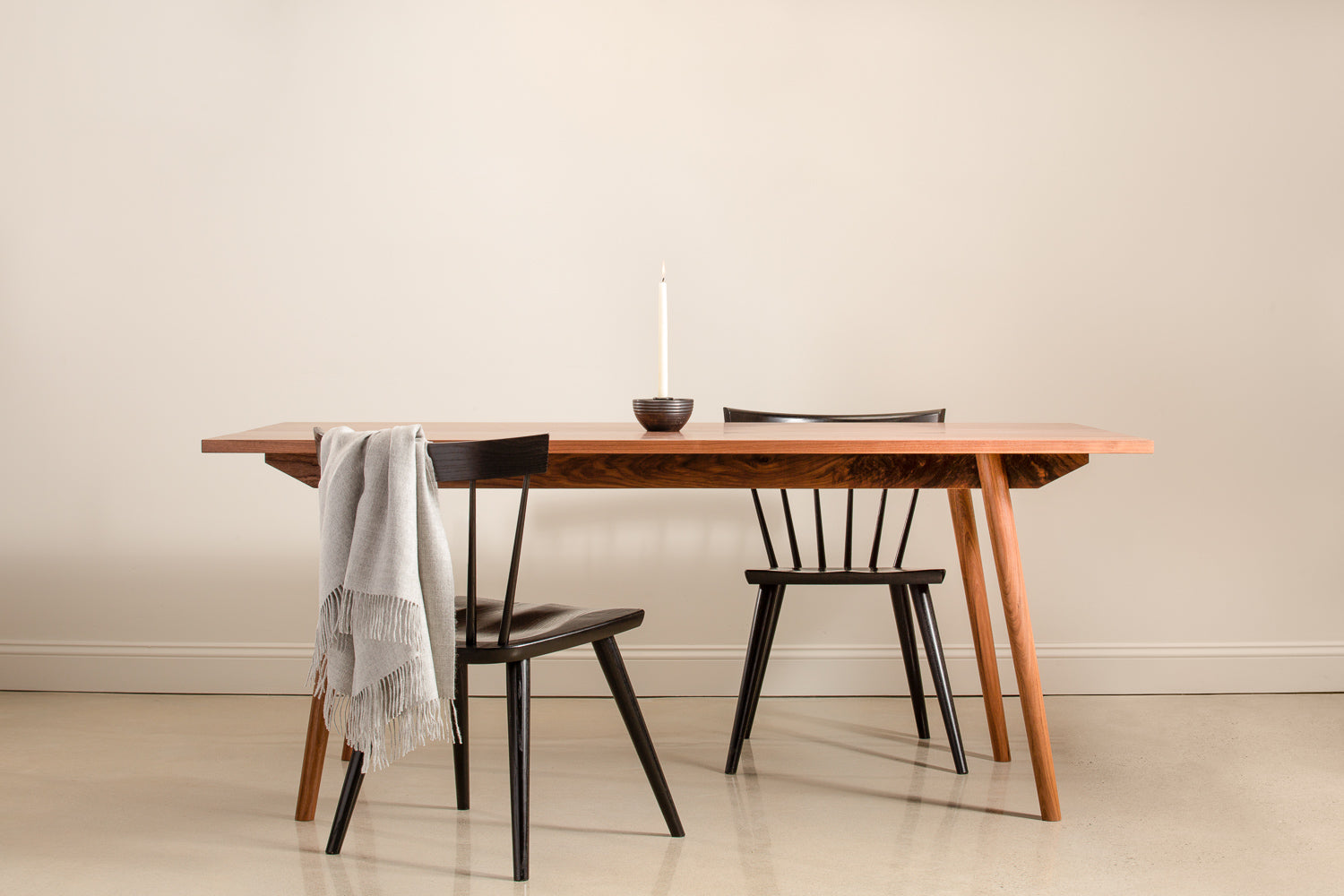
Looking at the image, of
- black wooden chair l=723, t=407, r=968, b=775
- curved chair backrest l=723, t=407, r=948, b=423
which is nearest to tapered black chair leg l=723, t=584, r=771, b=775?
black wooden chair l=723, t=407, r=968, b=775

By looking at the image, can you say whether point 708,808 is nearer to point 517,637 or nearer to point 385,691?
point 517,637

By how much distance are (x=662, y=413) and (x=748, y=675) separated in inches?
24.3

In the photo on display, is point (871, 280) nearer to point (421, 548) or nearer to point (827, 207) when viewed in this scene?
point (827, 207)

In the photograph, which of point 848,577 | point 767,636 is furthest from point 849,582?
point 767,636

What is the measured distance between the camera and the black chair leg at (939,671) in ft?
6.56

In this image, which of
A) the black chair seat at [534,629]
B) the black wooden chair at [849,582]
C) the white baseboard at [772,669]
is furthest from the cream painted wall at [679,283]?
the black chair seat at [534,629]

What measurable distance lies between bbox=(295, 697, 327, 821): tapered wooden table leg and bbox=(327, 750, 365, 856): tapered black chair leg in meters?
0.13

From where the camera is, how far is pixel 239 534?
8.87 feet

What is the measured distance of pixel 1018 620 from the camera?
1.77m

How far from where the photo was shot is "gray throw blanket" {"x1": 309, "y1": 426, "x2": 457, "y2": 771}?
1.46 m

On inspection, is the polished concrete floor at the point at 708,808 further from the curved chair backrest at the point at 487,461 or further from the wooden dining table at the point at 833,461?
the curved chair backrest at the point at 487,461

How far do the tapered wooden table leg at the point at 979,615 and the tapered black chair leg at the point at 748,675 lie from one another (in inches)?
16.3

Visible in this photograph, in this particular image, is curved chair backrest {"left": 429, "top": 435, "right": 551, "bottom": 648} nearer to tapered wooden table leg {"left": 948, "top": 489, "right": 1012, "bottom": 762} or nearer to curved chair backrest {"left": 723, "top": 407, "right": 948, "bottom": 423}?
curved chair backrest {"left": 723, "top": 407, "right": 948, "bottom": 423}

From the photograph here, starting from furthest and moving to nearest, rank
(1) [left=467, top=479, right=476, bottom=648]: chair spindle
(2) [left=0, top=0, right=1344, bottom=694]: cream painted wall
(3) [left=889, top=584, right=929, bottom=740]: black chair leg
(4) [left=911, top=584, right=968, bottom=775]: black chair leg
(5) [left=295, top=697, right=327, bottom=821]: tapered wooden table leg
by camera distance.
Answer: (2) [left=0, top=0, right=1344, bottom=694]: cream painted wall → (3) [left=889, top=584, right=929, bottom=740]: black chair leg → (4) [left=911, top=584, right=968, bottom=775]: black chair leg → (5) [left=295, top=697, right=327, bottom=821]: tapered wooden table leg → (1) [left=467, top=479, right=476, bottom=648]: chair spindle
